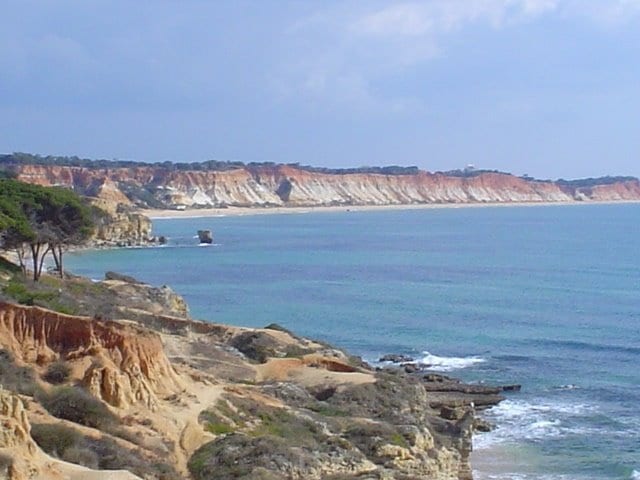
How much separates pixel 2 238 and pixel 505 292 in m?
35.1

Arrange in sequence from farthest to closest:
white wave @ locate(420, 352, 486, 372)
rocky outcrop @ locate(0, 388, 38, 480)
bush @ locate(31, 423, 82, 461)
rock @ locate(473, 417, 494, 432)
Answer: white wave @ locate(420, 352, 486, 372)
rock @ locate(473, 417, 494, 432)
bush @ locate(31, 423, 82, 461)
rocky outcrop @ locate(0, 388, 38, 480)

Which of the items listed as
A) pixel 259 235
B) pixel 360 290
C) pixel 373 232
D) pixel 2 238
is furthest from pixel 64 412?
pixel 373 232

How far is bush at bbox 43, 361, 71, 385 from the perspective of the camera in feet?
74.5

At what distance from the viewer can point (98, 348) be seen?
2358 cm

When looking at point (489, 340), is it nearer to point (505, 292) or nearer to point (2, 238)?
point (505, 292)

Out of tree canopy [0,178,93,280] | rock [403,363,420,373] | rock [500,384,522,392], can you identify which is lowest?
rock [500,384,522,392]

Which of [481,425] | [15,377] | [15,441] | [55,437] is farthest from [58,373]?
[481,425]

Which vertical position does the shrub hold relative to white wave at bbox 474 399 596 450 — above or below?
above

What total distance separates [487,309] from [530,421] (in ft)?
80.2

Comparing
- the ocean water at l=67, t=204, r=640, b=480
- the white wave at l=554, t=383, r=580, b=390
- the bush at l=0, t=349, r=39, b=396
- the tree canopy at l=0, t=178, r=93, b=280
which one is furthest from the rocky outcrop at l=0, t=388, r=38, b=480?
the tree canopy at l=0, t=178, r=93, b=280

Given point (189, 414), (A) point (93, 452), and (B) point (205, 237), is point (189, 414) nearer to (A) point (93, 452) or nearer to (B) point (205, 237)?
(A) point (93, 452)

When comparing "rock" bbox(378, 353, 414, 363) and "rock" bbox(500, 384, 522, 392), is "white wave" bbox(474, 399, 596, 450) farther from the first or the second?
"rock" bbox(378, 353, 414, 363)

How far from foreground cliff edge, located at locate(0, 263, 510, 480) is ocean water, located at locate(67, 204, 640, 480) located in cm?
344

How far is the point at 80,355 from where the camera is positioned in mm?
23625
